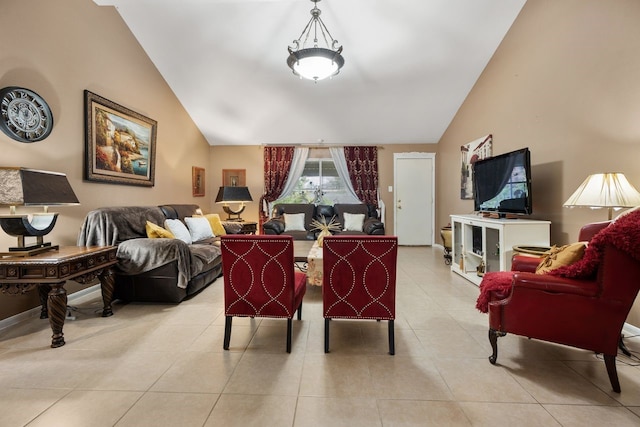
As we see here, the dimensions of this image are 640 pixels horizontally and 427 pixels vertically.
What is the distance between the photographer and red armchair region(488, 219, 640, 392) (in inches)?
58.6

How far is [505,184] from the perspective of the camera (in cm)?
332

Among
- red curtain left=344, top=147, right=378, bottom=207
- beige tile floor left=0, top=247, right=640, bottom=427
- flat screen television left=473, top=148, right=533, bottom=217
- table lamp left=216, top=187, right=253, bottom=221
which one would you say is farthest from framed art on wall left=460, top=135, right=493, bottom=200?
table lamp left=216, top=187, right=253, bottom=221

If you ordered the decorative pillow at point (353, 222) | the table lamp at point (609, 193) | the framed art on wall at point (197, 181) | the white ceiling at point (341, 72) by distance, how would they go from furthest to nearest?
the framed art on wall at point (197, 181)
the decorative pillow at point (353, 222)
the white ceiling at point (341, 72)
the table lamp at point (609, 193)

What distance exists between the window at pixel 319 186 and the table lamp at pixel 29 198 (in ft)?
13.9

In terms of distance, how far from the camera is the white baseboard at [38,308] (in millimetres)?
2342

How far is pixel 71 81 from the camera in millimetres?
2924

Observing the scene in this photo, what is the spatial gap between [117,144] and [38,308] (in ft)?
6.35

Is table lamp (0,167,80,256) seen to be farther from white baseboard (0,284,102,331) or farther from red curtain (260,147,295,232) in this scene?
red curtain (260,147,295,232)

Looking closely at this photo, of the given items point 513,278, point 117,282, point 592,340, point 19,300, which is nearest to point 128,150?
point 117,282

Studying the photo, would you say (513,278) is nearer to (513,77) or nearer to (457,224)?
(457,224)

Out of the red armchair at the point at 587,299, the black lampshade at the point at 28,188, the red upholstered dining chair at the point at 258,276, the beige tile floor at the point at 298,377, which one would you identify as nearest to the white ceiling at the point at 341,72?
the black lampshade at the point at 28,188

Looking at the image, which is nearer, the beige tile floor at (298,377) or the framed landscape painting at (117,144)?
the beige tile floor at (298,377)

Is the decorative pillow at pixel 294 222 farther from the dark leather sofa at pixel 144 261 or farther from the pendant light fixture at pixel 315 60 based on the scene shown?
the pendant light fixture at pixel 315 60

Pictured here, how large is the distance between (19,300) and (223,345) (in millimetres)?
1891
